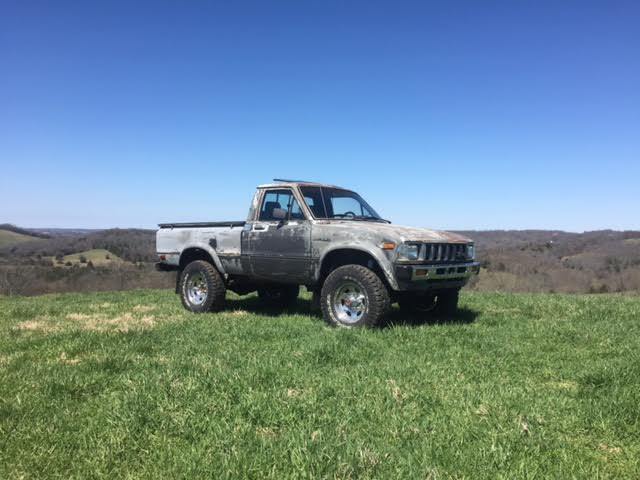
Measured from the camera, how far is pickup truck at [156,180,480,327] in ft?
21.9

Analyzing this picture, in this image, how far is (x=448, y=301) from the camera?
307 inches

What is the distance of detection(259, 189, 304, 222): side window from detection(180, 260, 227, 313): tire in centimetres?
138

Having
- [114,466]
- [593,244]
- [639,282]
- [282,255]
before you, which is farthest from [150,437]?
[593,244]

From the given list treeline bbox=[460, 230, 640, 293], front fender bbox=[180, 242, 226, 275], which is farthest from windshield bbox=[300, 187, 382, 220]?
treeline bbox=[460, 230, 640, 293]

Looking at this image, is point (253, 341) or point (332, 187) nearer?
point (253, 341)

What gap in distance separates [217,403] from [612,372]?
11.1 ft

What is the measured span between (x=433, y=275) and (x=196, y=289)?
4.44 metres

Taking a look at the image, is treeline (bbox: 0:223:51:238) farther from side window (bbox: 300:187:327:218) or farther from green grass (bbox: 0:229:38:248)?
side window (bbox: 300:187:327:218)

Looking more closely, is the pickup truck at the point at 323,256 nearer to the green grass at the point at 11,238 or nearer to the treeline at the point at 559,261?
the treeline at the point at 559,261

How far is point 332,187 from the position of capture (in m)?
8.43

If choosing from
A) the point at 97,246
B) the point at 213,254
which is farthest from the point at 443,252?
the point at 97,246

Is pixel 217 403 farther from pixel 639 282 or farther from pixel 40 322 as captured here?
pixel 639 282

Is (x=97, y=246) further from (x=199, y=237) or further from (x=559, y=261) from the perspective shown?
(x=199, y=237)

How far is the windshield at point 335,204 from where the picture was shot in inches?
316
